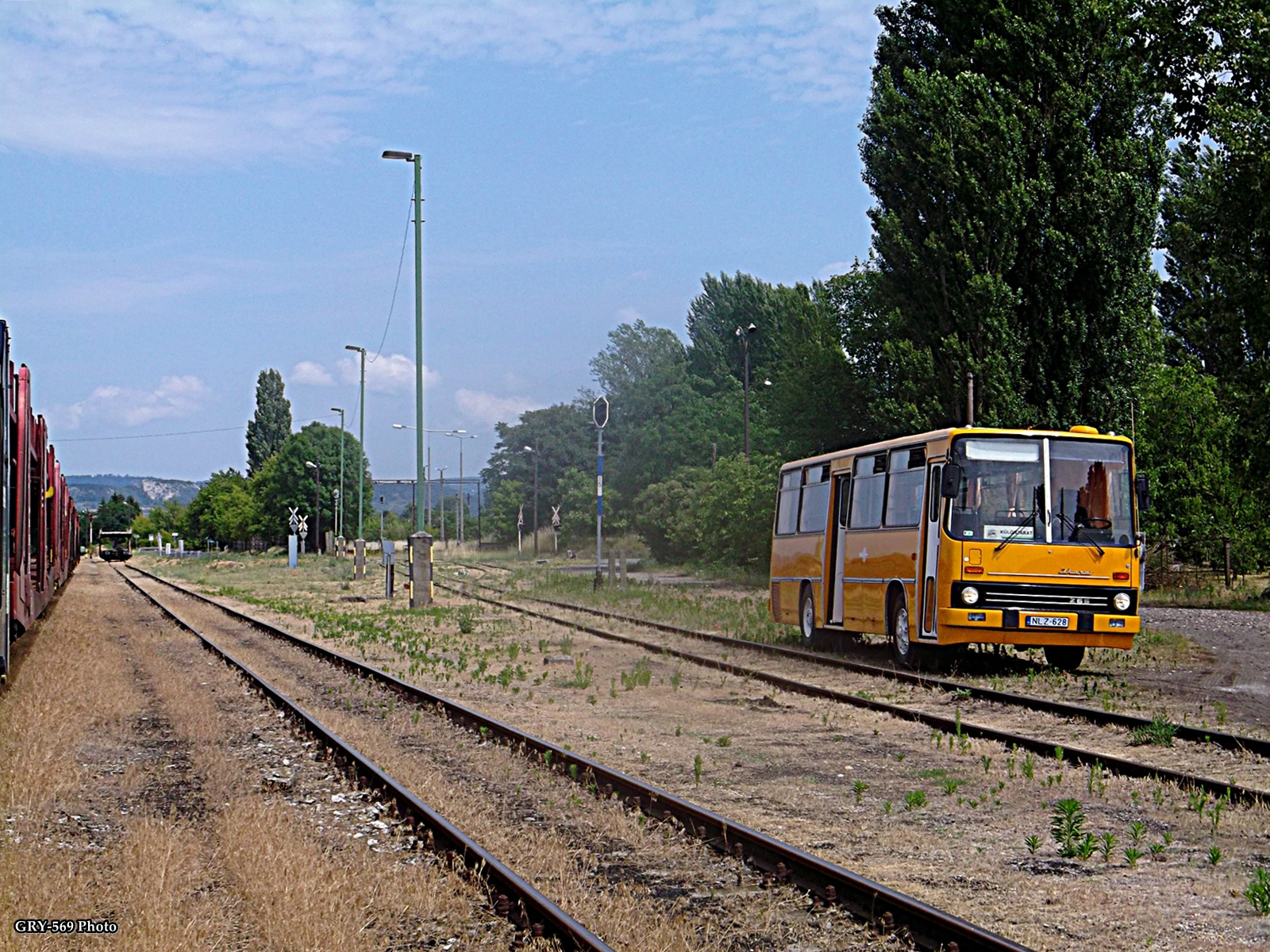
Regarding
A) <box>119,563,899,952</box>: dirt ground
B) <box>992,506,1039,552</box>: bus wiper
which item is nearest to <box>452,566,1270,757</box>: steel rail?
<box>992,506,1039,552</box>: bus wiper

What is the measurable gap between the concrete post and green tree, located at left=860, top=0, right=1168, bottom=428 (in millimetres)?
12483

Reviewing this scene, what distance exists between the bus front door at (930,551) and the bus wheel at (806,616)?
4276mm

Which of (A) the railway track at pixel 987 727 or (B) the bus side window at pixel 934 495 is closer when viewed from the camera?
(A) the railway track at pixel 987 727

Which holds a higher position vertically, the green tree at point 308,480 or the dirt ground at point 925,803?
the green tree at point 308,480

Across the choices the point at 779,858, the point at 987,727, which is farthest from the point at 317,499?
the point at 779,858

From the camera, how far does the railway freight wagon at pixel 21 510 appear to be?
13.3 meters

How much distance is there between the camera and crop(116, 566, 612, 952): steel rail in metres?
5.99

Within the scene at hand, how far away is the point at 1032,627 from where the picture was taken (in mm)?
16203

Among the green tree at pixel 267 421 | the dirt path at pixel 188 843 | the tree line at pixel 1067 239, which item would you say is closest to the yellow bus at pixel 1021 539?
the dirt path at pixel 188 843

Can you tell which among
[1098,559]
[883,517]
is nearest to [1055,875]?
[1098,559]

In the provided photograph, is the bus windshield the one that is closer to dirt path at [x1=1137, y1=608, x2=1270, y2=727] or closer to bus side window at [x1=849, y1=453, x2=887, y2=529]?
dirt path at [x1=1137, y1=608, x2=1270, y2=727]

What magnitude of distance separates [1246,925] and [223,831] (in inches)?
222

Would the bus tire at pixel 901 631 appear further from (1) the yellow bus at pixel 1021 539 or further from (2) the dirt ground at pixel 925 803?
(2) the dirt ground at pixel 925 803

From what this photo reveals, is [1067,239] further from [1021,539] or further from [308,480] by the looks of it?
[308,480]
